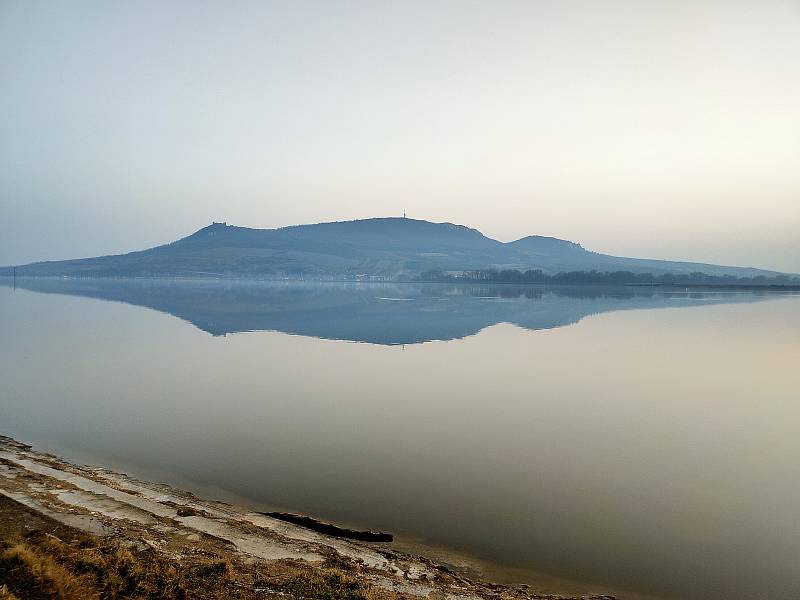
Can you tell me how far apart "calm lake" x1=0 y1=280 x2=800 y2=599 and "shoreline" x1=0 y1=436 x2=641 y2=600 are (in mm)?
870

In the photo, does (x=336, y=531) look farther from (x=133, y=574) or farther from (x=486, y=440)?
(x=486, y=440)

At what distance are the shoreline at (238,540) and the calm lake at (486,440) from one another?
2.85 ft

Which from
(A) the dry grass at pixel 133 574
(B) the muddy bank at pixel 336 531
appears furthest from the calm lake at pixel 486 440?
(A) the dry grass at pixel 133 574

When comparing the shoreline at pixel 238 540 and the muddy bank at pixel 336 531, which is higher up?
the shoreline at pixel 238 540

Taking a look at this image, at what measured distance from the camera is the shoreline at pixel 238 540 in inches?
290

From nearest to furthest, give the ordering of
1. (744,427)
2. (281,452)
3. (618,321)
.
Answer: (281,452), (744,427), (618,321)

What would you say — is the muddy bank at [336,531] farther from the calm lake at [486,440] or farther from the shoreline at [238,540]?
the calm lake at [486,440]

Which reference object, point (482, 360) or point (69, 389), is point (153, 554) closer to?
point (69, 389)

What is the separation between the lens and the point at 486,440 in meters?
14.8

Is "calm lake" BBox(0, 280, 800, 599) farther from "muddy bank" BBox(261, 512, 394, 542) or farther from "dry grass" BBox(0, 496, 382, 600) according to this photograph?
"dry grass" BBox(0, 496, 382, 600)

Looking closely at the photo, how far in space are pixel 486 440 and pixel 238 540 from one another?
8.31 metres

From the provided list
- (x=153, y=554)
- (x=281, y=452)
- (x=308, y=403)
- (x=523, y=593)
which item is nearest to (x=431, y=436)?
(x=281, y=452)

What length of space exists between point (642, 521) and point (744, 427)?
9045 mm

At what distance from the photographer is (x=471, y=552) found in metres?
9.04
